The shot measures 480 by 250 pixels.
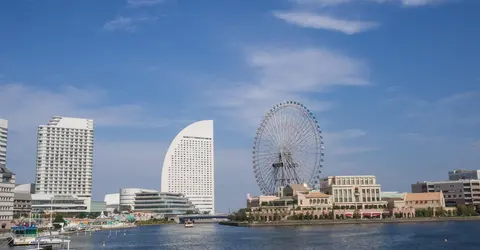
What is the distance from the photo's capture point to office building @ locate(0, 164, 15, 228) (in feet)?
348

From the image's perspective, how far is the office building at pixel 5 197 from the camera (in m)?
106

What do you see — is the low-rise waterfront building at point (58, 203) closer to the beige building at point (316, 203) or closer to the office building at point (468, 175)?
the beige building at point (316, 203)

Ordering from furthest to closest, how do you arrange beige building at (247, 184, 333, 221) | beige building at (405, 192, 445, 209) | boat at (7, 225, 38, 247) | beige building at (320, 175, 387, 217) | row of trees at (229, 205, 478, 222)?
beige building at (405, 192, 445, 209), beige building at (320, 175, 387, 217), beige building at (247, 184, 333, 221), row of trees at (229, 205, 478, 222), boat at (7, 225, 38, 247)

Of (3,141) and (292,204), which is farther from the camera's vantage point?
(3,141)

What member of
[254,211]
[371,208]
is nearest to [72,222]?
[254,211]

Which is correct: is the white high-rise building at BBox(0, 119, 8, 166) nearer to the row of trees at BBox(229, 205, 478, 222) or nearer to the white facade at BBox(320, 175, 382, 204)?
the row of trees at BBox(229, 205, 478, 222)

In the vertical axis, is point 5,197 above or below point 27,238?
above

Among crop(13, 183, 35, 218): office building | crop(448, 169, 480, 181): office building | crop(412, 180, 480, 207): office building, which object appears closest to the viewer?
crop(13, 183, 35, 218): office building

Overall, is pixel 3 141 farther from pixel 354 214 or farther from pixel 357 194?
pixel 354 214

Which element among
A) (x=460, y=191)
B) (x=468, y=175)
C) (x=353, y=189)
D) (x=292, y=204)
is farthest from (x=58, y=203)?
(x=468, y=175)

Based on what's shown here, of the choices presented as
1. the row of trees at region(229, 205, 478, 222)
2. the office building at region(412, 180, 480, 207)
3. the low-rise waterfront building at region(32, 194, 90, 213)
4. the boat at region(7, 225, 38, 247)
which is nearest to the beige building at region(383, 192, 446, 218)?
the row of trees at region(229, 205, 478, 222)

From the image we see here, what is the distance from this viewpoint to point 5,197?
10744 centimetres

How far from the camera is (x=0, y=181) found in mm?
106250

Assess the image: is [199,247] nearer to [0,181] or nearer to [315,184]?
[0,181]
